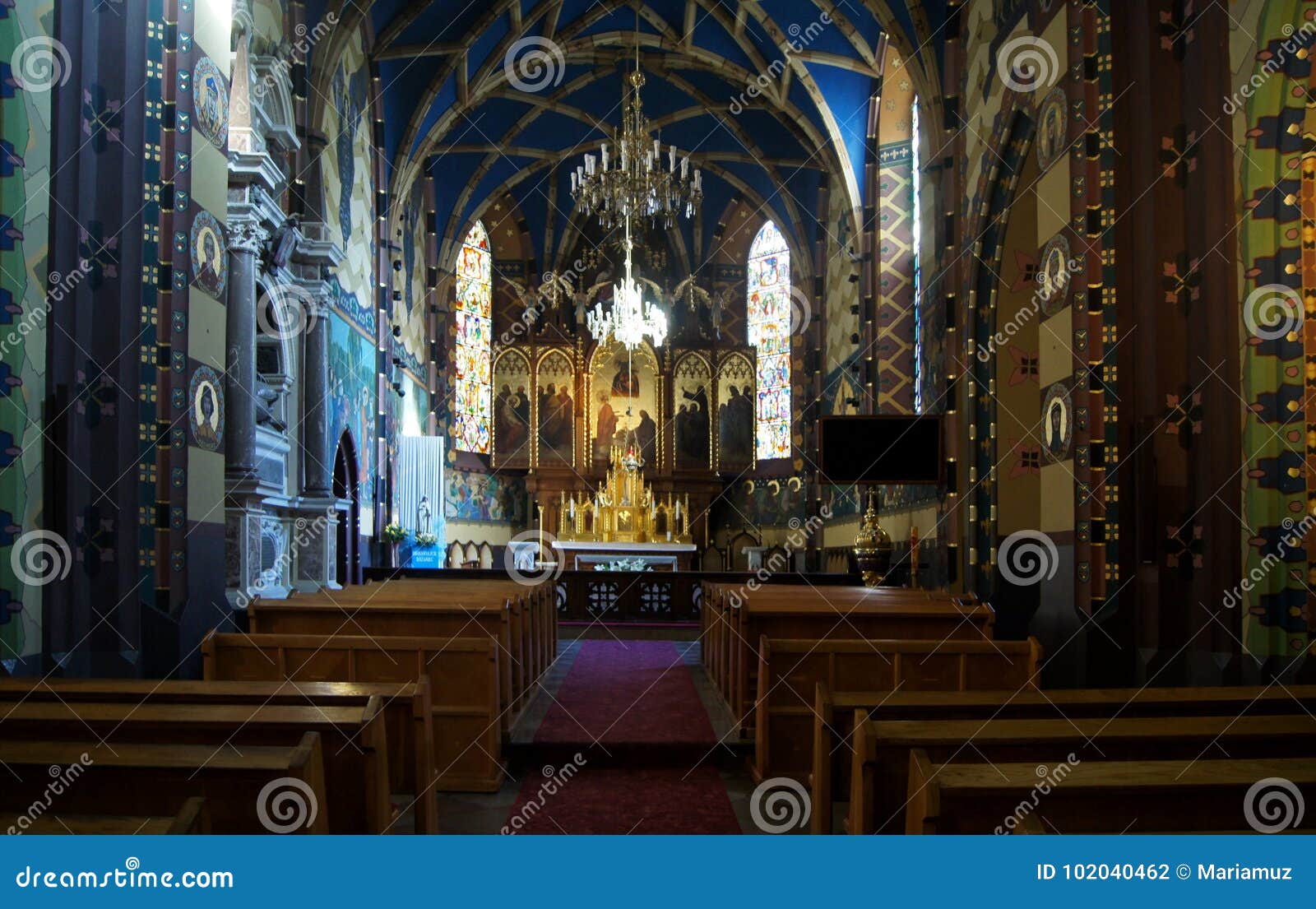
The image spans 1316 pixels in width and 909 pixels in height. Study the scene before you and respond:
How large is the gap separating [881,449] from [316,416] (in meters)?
6.82

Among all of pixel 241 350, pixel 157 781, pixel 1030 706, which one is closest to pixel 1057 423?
pixel 1030 706

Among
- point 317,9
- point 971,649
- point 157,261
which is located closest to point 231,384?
point 157,261

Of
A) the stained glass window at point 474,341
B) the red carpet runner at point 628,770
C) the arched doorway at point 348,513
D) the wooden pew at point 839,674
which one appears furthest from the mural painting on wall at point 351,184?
the wooden pew at point 839,674

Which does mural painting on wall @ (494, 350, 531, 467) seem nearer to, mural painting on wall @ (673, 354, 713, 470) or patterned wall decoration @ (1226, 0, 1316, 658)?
mural painting on wall @ (673, 354, 713, 470)

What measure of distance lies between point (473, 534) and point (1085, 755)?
1878cm

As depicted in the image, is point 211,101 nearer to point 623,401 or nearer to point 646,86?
point 646,86

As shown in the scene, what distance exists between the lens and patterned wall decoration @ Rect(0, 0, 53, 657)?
5.76 m

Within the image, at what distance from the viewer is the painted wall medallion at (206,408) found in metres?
6.96

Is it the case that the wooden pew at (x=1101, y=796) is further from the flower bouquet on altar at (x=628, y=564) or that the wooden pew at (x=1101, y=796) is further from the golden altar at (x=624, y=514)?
Answer: the golden altar at (x=624, y=514)

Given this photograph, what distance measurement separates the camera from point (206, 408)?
23.5 ft

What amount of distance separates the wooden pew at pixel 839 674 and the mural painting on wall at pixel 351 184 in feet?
30.3

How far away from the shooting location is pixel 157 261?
668 cm

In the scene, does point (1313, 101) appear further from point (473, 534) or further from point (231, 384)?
point (473, 534)

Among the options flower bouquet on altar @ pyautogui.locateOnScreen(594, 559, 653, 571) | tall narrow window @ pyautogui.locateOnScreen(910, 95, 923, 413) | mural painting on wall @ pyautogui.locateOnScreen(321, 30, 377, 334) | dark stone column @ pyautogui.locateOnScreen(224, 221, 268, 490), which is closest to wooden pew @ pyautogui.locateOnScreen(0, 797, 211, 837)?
dark stone column @ pyautogui.locateOnScreen(224, 221, 268, 490)
